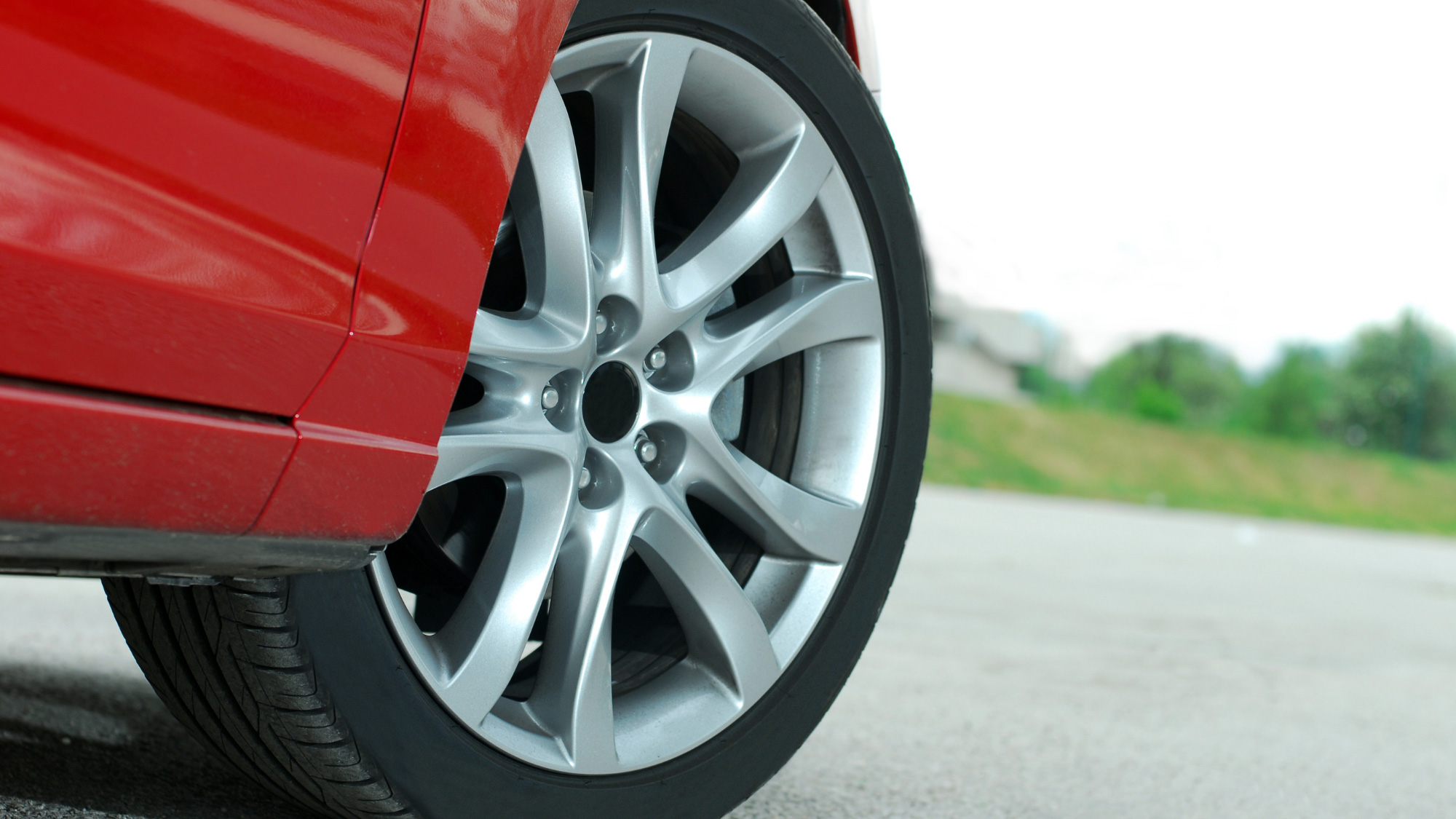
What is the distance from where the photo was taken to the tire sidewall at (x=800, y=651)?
47.1 inches

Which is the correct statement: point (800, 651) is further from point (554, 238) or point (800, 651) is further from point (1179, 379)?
point (1179, 379)

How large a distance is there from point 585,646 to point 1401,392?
22.3 meters

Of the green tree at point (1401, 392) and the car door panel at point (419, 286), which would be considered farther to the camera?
the green tree at point (1401, 392)

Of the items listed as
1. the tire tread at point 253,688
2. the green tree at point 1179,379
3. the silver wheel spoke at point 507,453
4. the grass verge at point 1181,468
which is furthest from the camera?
the green tree at point 1179,379

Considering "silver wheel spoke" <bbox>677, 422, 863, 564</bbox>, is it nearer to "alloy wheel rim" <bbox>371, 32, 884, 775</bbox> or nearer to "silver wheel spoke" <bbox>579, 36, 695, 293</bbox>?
"alloy wheel rim" <bbox>371, 32, 884, 775</bbox>

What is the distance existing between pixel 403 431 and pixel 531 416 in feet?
0.89

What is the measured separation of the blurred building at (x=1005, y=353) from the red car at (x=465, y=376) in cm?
1783

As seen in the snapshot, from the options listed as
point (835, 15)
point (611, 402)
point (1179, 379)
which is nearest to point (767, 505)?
point (611, 402)

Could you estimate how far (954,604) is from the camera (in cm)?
483

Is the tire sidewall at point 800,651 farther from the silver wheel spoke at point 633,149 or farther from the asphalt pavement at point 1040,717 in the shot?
the asphalt pavement at point 1040,717

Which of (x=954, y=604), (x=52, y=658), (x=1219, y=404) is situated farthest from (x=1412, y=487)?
(x=52, y=658)

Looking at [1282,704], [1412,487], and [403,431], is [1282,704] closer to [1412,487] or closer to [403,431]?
[403,431]

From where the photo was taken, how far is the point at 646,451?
5.10 feet

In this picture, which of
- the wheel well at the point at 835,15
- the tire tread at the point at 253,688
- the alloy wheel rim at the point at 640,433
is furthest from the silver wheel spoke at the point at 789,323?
the tire tread at the point at 253,688
